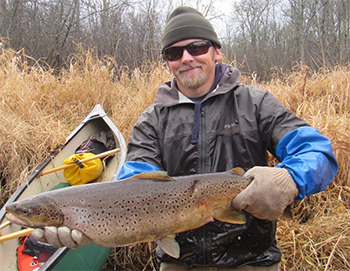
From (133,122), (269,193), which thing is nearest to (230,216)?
(269,193)

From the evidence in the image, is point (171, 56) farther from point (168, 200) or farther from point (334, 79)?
point (334, 79)

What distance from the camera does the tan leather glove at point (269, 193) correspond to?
174 centimetres

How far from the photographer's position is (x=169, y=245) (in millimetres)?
1890

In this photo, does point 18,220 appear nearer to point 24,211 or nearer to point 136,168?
point 24,211

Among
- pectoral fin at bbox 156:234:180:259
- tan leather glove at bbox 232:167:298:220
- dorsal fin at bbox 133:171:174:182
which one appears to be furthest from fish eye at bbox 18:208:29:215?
tan leather glove at bbox 232:167:298:220

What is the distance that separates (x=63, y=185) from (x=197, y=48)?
10.2 ft

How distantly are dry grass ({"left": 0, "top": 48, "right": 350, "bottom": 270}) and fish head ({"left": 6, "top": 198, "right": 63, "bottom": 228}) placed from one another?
1.81 metres

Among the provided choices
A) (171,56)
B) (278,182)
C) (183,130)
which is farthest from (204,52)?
(278,182)

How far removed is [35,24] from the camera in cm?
1102

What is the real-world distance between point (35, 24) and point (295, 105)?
408 inches

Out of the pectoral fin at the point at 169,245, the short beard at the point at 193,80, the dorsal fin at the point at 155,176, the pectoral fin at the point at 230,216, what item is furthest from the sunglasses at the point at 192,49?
the pectoral fin at the point at 169,245

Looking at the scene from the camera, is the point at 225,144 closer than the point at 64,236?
No

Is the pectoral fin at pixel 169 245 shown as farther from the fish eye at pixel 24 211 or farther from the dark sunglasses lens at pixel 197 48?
the dark sunglasses lens at pixel 197 48

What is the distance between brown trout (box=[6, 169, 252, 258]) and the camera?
1.82 meters
